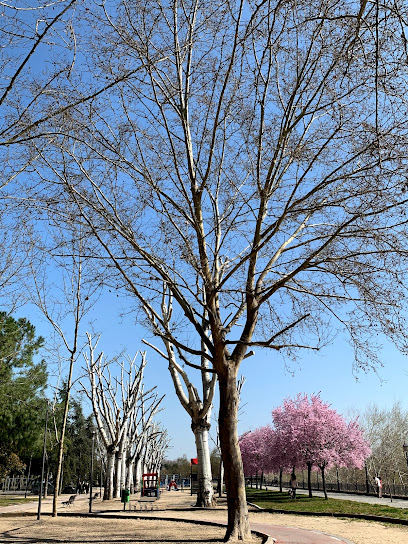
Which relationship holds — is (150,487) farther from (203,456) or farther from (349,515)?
(349,515)

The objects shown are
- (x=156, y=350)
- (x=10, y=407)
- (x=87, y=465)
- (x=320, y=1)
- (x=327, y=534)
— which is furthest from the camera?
(x=87, y=465)

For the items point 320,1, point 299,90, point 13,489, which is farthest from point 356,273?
point 13,489

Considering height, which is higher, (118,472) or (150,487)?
(118,472)

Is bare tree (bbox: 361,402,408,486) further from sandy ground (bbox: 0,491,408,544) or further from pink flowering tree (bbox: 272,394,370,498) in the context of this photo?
sandy ground (bbox: 0,491,408,544)

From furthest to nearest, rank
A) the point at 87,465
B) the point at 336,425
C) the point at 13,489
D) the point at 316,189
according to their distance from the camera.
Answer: the point at 87,465, the point at 13,489, the point at 336,425, the point at 316,189

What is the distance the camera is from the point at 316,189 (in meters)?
9.55

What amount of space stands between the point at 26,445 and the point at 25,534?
20.9 meters

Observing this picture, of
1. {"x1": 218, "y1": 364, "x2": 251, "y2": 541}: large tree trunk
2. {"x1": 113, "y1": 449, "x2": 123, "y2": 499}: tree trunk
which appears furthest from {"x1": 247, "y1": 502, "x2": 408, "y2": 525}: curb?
{"x1": 113, "y1": 449, "x2": 123, "y2": 499}: tree trunk

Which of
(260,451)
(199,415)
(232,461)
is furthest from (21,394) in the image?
(260,451)

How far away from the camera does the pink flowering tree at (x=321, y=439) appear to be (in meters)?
34.5

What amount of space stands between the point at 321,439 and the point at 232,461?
2626cm

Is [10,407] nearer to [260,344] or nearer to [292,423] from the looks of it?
[292,423]

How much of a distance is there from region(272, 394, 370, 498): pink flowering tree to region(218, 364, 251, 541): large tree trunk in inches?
995

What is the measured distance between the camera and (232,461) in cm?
1012
